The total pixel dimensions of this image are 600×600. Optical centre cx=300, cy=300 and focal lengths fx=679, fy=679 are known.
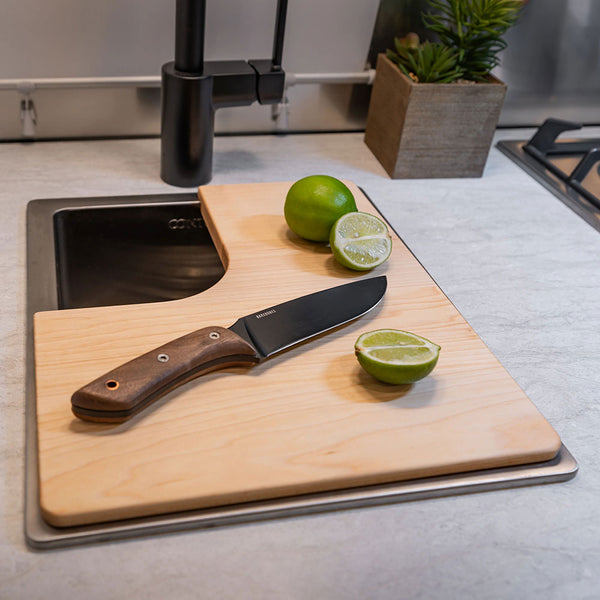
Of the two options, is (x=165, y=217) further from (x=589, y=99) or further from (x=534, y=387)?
(x=589, y=99)

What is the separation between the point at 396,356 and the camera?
699 mm

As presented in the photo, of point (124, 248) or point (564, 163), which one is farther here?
point (564, 163)

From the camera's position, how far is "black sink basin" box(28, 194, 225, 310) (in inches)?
37.6

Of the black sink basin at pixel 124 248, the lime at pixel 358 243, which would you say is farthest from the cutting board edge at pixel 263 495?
the black sink basin at pixel 124 248

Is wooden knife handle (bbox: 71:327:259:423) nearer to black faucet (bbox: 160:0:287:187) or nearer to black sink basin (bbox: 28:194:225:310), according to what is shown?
black sink basin (bbox: 28:194:225:310)


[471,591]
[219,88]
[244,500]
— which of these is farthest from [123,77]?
[471,591]

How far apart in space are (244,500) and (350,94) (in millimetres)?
945

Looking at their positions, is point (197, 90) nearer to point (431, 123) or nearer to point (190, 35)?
point (190, 35)

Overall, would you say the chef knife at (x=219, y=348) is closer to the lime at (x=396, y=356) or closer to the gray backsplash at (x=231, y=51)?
the lime at (x=396, y=356)

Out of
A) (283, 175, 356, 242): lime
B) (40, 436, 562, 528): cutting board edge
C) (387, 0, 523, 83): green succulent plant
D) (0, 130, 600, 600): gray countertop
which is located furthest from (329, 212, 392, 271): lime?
(387, 0, 523, 83): green succulent plant

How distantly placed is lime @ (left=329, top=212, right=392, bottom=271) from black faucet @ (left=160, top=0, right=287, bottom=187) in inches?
12.6

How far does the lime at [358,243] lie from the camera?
86cm

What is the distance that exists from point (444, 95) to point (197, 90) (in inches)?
16.3

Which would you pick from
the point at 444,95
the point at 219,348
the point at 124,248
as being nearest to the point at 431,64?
the point at 444,95
